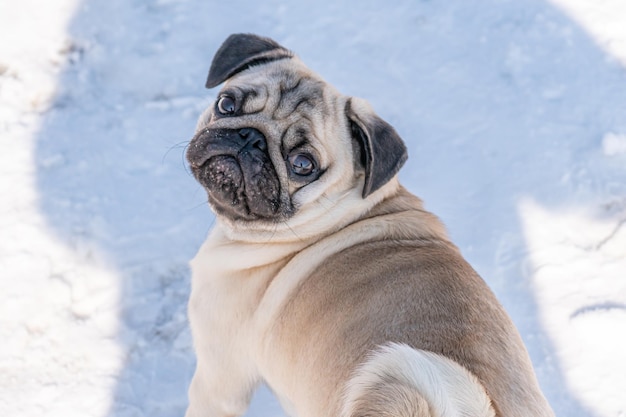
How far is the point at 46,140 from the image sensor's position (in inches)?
191

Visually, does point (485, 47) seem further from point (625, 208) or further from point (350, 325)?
point (350, 325)

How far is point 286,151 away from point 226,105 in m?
0.40

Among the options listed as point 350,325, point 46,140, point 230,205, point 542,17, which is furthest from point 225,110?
point 542,17

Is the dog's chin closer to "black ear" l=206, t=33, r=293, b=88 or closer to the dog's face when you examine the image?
the dog's face

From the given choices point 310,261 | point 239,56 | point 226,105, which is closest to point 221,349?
point 310,261

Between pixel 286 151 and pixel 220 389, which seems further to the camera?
pixel 220 389

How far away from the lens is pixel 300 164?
10.4 feet

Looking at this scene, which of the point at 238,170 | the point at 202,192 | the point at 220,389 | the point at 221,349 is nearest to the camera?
the point at 238,170

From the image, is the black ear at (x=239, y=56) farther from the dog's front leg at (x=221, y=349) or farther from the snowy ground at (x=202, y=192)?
the dog's front leg at (x=221, y=349)

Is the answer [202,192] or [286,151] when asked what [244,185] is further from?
[202,192]

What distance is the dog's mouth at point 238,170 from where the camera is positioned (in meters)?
3.08

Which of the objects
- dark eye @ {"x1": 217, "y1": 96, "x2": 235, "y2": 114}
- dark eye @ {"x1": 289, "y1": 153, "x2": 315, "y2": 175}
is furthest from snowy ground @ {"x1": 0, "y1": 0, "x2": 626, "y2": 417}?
dark eye @ {"x1": 289, "y1": 153, "x2": 315, "y2": 175}

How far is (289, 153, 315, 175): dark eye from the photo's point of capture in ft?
10.4

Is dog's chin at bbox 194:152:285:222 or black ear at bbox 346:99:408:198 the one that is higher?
black ear at bbox 346:99:408:198
